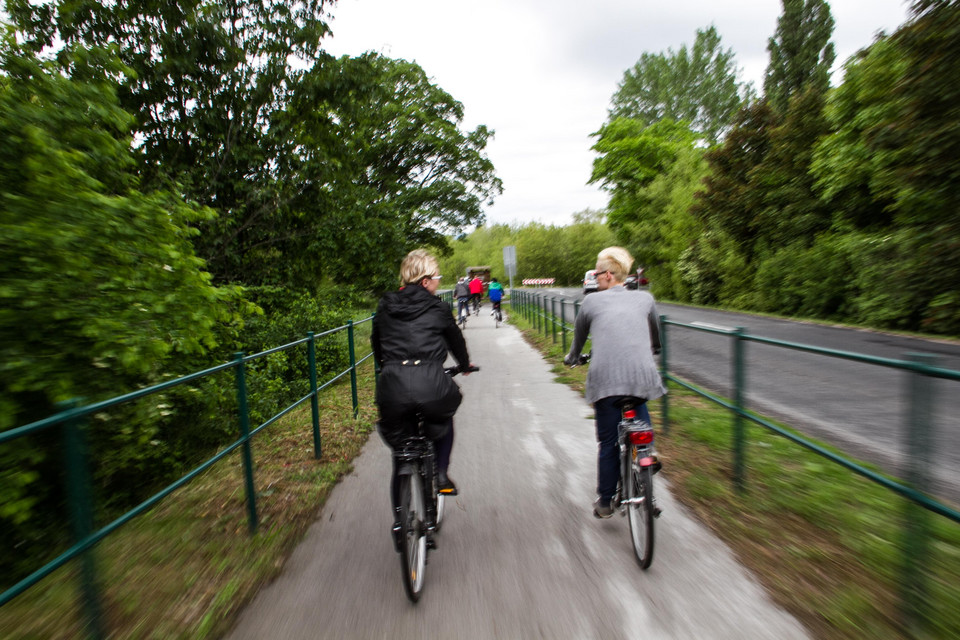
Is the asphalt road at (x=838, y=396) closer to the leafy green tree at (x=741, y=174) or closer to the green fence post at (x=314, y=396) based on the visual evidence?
the green fence post at (x=314, y=396)

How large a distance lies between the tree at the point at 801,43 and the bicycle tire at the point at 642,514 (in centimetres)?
3097

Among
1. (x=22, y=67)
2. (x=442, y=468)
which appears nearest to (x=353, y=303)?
(x=22, y=67)

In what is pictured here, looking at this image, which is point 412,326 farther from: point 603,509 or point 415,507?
point 603,509

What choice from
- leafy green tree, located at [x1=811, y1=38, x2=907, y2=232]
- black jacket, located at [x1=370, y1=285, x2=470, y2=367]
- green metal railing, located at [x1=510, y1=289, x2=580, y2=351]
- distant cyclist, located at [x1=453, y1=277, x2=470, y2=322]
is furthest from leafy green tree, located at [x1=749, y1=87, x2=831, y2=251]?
black jacket, located at [x1=370, y1=285, x2=470, y2=367]

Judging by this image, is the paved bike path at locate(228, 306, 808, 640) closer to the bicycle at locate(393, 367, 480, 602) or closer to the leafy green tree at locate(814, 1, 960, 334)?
the bicycle at locate(393, 367, 480, 602)

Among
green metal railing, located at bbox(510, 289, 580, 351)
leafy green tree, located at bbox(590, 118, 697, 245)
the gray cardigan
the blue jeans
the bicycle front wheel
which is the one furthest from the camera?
leafy green tree, located at bbox(590, 118, 697, 245)

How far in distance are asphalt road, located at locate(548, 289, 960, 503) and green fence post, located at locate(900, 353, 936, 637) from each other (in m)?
0.03

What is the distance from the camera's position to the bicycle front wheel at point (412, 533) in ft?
9.43

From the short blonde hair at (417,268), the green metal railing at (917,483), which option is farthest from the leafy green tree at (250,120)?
the green metal railing at (917,483)

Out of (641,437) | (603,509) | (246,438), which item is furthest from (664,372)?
(246,438)

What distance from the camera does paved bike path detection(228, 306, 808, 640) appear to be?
8.88 ft

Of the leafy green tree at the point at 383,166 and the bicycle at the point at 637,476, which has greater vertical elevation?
the leafy green tree at the point at 383,166

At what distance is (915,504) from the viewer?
251cm

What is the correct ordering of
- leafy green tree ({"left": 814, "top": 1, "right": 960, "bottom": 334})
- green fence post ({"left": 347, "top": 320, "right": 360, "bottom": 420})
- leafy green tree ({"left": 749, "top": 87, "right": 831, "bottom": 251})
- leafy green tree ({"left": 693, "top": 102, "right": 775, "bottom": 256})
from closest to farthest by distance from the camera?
green fence post ({"left": 347, "top": 320, "right": 360, "bottom": 420}) < leafy green tree ({"left": 814, "top": 1, "right": 960, "bottom": 334}) < leafy green tree ({"left": 749, "top": 87, "right": 831, "bottom": 251}) < leafy green tree ({"left": 693, "top": 102, "right": 775, "bottom": 256})
